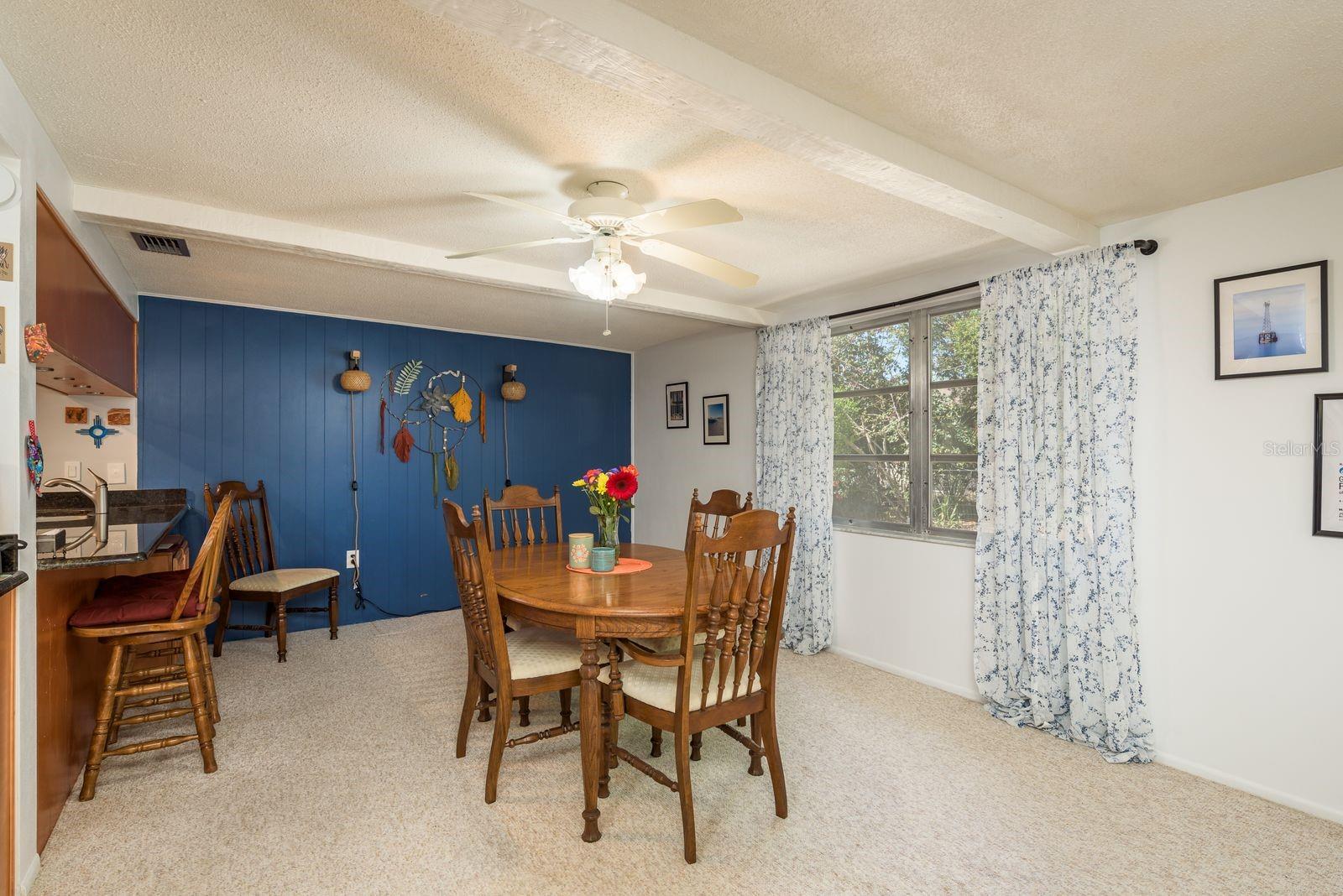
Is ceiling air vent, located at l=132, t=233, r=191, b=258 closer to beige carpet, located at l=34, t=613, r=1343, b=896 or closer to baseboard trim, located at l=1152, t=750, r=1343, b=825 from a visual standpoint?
beige carpet, located at l=34, t=613, r=1343, b=896

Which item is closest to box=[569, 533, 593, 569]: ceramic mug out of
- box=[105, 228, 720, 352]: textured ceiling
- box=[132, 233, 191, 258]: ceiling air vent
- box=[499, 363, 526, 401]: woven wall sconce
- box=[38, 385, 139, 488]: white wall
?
box=[105, 228, 720, 352]: textured ceiling

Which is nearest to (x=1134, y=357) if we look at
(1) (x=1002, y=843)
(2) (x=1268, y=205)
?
(2) (x=1268, y=205)

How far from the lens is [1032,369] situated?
309cm

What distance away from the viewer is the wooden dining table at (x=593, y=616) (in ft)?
7.11

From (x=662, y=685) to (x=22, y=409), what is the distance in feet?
6.93

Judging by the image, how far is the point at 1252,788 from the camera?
2.49m

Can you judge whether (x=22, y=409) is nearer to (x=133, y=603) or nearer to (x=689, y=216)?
(x=133, y=603)

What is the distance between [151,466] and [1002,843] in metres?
4.97

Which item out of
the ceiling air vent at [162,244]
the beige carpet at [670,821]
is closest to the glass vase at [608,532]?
the beige carpet at [670,821]

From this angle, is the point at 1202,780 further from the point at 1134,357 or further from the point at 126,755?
the point at 126,755

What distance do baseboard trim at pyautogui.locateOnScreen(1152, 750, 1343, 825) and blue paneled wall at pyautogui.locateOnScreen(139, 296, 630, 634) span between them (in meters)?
4.52

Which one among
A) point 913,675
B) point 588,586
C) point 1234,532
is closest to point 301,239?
point 588,586

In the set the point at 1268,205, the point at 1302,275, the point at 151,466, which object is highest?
the point at 1268,205

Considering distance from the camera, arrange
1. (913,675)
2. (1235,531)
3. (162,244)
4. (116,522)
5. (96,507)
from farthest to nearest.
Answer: (913,675) → (116,522) → (96,507) → (162,244) → (1235,531)
